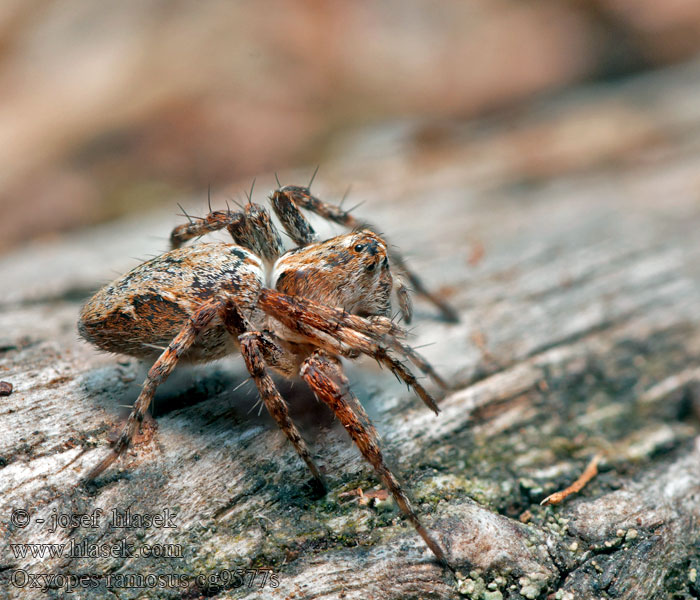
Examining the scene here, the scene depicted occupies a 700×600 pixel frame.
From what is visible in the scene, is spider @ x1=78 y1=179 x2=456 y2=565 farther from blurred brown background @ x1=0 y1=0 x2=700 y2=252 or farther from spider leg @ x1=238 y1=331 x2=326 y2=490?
blurred brown background @ x1=0 y1=0 x2=700 y2=252

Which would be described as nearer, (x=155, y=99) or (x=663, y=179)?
(x=663, y=179)

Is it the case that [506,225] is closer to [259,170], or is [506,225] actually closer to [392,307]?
[392,307]

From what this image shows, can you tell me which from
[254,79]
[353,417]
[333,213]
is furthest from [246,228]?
[254,79]

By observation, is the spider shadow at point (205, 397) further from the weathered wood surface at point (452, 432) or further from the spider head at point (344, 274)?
the spider head at point (344, 274)

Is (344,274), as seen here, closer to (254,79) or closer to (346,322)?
(346,322)

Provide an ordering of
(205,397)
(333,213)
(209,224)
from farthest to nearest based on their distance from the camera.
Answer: (333,213) → (209,224) → (205,397)

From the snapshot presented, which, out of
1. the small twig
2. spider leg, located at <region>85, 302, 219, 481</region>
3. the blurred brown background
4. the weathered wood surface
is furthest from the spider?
the blurred brown background

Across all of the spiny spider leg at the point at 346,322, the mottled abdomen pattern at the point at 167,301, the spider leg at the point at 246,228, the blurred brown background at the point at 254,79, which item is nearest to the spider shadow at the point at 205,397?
the mottled abdomen pattern at the point at 167,301

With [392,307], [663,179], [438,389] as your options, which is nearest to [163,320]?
[392,307]
